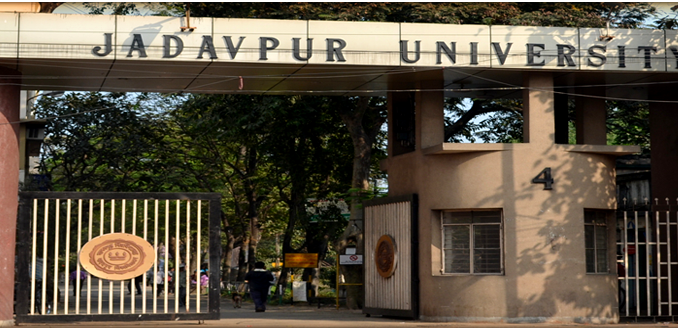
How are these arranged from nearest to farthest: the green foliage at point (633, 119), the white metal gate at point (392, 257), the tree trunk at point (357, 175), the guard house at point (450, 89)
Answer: the guard house at point (450, 89), the white metal gate at point (392, 257), the tree trunk at point (357, 175), the green foliage at point (633, 119)

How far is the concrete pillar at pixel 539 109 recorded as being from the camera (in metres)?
18.3

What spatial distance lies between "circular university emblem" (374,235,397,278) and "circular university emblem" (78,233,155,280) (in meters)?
5.71

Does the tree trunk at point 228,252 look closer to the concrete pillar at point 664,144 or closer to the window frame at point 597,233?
the concrete pillar at point 664,144

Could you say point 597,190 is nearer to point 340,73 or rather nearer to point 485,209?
point 485,209

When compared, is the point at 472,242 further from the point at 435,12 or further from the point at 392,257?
the point at 435,12

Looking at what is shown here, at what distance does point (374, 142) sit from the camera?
30.5 m

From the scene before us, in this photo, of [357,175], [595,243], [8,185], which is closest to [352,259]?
[357,175]

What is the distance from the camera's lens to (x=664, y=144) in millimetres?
21016

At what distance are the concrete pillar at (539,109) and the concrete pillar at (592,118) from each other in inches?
71.6

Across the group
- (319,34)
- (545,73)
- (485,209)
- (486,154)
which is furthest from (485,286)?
(319,34)

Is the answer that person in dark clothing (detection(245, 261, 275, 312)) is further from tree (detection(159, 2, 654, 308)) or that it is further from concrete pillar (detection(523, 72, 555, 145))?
concrete pillar (detection(523, 72, 555, 145))

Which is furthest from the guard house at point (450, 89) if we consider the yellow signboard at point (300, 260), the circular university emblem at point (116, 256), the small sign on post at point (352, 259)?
the yellow signboard at point (300, 260)

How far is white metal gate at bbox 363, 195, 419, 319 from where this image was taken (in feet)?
62.4

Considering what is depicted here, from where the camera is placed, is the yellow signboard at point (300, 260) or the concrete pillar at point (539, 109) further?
the yellow signboard at point (300, 260)
